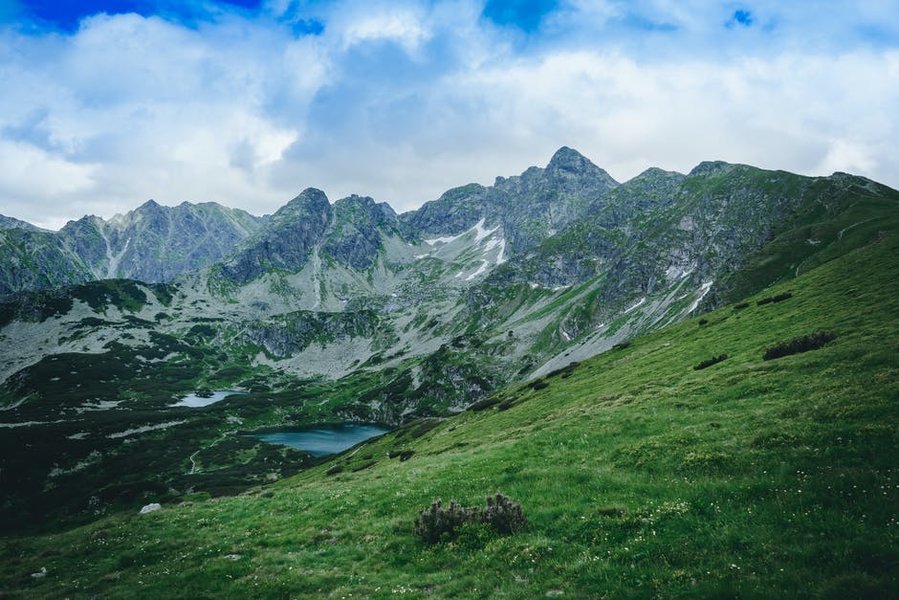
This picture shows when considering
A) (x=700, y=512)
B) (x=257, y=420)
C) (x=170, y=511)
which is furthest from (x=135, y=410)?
(x=700, y=512)

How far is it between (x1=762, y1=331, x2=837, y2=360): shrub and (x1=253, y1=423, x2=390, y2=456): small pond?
137m

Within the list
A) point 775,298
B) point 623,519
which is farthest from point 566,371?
point 623,519

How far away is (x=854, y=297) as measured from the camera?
43.5m

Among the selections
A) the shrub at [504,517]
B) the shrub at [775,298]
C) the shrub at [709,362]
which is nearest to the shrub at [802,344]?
the shrub at [709,362]

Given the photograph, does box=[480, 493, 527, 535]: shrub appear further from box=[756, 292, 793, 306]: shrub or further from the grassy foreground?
box=[756, 292, 793, 306]: shrub

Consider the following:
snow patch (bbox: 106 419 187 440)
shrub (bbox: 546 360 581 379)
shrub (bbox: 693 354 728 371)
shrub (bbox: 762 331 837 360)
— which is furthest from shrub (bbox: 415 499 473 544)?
snow patch (bbox: 106 419 187 440)

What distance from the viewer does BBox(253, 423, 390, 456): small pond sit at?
6280 inches

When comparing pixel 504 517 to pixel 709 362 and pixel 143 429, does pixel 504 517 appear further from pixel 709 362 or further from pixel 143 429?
pixel 143 429

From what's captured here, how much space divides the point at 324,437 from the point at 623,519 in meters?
177

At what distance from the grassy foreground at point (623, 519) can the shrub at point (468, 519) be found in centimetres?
55

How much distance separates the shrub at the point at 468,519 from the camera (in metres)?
16.3

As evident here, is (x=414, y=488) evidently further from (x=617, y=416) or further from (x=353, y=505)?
(x=617, y=416)

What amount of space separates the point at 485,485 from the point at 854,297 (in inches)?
1717

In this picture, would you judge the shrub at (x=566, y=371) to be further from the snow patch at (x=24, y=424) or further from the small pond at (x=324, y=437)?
the snow patch at (x=24, y=424)
